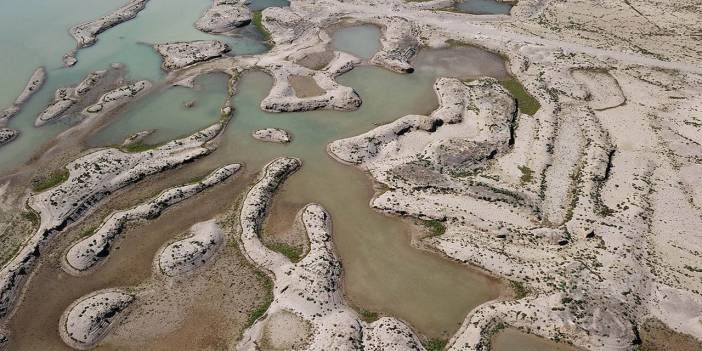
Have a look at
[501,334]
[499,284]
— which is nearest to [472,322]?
[501,334]

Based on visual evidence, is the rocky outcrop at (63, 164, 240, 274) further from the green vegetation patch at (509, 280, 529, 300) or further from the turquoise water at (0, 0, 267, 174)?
the green vegetation patch at (509, 280, 529, 300)

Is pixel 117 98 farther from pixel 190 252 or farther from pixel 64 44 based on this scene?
pixel 190 252

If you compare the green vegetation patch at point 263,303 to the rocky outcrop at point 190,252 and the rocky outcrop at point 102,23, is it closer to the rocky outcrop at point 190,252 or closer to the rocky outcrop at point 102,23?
the rocky outcrop at point 190,252

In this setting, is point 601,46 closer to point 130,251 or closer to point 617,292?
point 617,292

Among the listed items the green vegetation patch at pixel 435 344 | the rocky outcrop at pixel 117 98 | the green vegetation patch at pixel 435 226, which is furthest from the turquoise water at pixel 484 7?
the green vegetation patch at pixel 435 344

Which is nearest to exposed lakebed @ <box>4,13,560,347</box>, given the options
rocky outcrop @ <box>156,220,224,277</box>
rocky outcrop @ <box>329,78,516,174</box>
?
rocky outcrop @ <box>156,220,224,277</box>

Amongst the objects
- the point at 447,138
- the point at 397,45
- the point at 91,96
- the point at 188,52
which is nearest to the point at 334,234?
the point at 447,138
